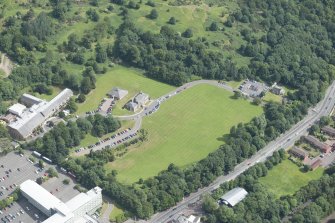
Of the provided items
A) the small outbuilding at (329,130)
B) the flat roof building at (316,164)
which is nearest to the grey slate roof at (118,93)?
the flat roof building at (316,164)

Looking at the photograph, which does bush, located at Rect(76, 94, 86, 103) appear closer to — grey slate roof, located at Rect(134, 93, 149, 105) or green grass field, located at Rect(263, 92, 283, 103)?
grey slate roof, located at Rect(134, 93, 149, 105)

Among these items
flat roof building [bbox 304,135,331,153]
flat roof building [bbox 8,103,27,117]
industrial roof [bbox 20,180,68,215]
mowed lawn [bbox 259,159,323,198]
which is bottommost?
industrial roof [bbox 20,180,68,215]

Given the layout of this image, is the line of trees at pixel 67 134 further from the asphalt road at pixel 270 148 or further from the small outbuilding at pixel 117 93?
the asphalt road at pixel 270 148

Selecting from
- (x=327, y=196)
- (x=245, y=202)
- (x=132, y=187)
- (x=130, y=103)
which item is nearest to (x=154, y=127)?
(x=130, y=103)

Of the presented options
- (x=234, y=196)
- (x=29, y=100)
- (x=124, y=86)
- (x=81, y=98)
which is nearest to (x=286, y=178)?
(x=234, y=196)

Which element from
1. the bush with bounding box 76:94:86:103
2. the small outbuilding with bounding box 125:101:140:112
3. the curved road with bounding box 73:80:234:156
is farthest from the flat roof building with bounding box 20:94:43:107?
the small outbuilding with bounding box 125:101:140:112

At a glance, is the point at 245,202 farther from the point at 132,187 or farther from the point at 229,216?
the point at 132,187

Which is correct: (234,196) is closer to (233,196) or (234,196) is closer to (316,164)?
(233,196)
